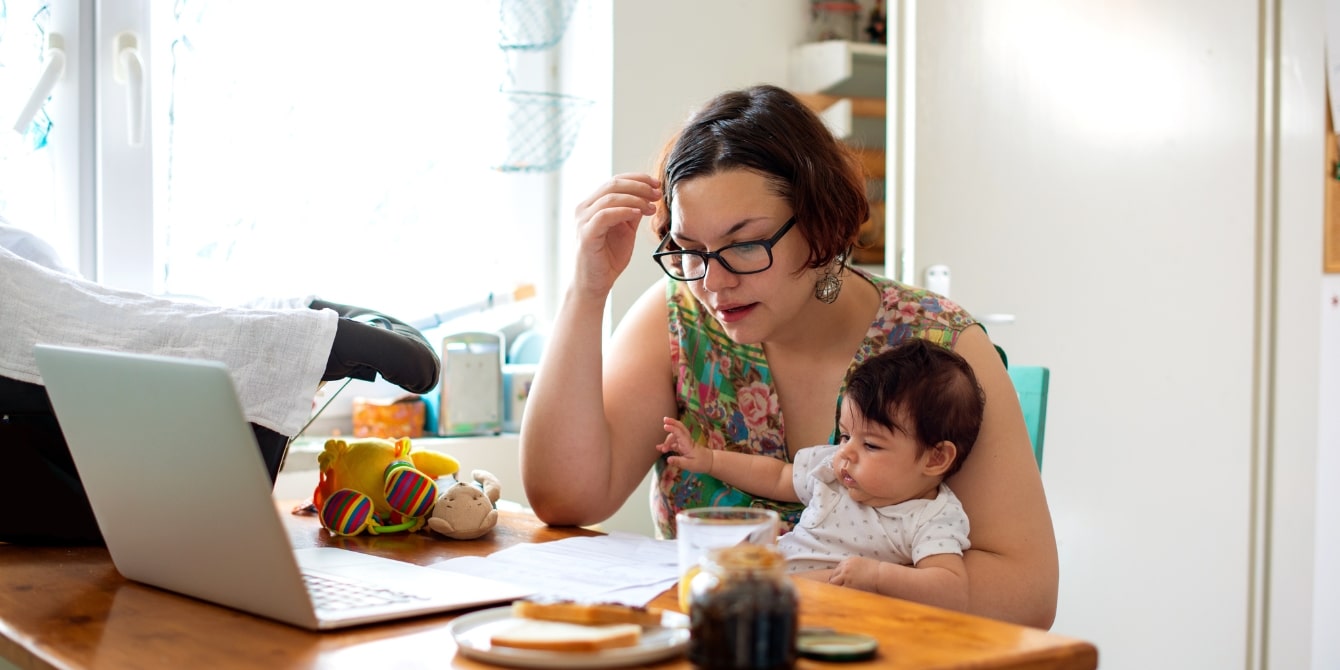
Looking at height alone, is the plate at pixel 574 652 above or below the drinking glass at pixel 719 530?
below

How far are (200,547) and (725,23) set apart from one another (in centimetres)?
168

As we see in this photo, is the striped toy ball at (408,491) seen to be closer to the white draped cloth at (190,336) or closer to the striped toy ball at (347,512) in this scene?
the striped toy ball at (347,512)

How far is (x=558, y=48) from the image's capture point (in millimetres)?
2375

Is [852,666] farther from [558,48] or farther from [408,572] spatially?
[558,48]

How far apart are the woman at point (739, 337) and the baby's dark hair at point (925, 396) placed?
0.14ft

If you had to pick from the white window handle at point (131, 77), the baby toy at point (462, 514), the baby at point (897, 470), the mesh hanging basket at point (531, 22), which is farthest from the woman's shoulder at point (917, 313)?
the white window handle at point (131, 77)

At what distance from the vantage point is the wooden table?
0.74m

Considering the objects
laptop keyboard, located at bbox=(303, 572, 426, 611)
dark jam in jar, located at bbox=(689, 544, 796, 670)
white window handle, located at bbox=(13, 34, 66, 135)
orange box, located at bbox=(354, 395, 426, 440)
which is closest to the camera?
dark jam in jar, located at bbox=(689, 544, 796, 670)

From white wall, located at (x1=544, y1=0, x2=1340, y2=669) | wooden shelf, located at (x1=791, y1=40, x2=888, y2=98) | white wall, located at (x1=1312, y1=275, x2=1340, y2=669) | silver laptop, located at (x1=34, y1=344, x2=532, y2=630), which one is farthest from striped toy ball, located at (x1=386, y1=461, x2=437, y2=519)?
white wall, located at (x1=1312, y1=275, x2=1340, y2=669)

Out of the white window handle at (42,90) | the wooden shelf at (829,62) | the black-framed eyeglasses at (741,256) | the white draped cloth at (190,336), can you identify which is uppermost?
the wooden shelf at (829,62)

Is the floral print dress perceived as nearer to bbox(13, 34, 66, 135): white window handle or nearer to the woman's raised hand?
the woman's raised hand

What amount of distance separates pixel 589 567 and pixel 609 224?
482 mm

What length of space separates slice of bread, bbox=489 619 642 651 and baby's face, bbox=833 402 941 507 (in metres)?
0.55

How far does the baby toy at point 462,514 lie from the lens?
123 centimetres
